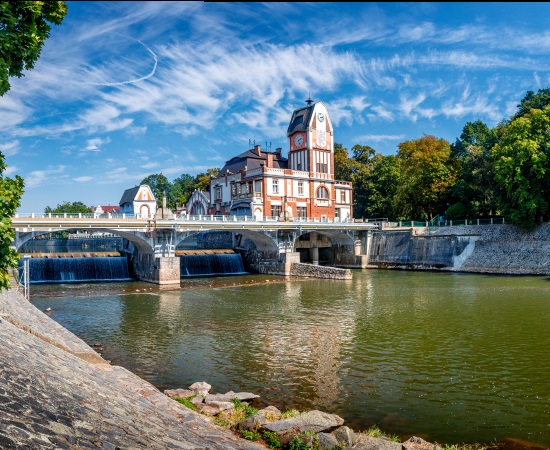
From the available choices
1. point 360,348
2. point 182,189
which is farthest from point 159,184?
point 360,348

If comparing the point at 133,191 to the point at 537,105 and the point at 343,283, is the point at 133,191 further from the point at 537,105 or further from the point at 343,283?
the point at 537,105

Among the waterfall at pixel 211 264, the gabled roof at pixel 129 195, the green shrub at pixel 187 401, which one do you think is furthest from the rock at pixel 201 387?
the gabled roof at pixel 129 195

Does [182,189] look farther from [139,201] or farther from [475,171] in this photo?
[475,171]

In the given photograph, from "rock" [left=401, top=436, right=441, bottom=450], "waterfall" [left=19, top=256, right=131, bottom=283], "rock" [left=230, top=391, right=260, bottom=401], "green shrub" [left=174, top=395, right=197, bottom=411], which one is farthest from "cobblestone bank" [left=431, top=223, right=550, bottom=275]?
"green shrub" [left=174, top=395, right=197, bottom=411]

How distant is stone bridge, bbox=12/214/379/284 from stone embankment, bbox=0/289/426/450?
96.8 ft

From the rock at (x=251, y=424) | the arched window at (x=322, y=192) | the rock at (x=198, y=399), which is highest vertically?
the arched window at (x=322, y=192)

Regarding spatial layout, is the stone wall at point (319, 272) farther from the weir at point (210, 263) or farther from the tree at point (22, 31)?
the tree at point (22, 31)

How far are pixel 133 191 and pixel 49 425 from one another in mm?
88975

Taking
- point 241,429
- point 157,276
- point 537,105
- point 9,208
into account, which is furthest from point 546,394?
point 537,105

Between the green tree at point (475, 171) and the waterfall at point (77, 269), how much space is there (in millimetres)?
40977

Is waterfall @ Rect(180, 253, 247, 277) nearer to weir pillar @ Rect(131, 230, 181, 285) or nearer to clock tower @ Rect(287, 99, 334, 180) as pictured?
weir pillar @ Rect(131, 230, 181, 285)

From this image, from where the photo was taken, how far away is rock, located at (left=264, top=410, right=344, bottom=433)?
33.4 ft

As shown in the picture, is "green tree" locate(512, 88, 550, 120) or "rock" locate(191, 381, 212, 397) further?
"green tree" locate(512, 88, 550, 120)

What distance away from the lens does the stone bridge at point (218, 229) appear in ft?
136
